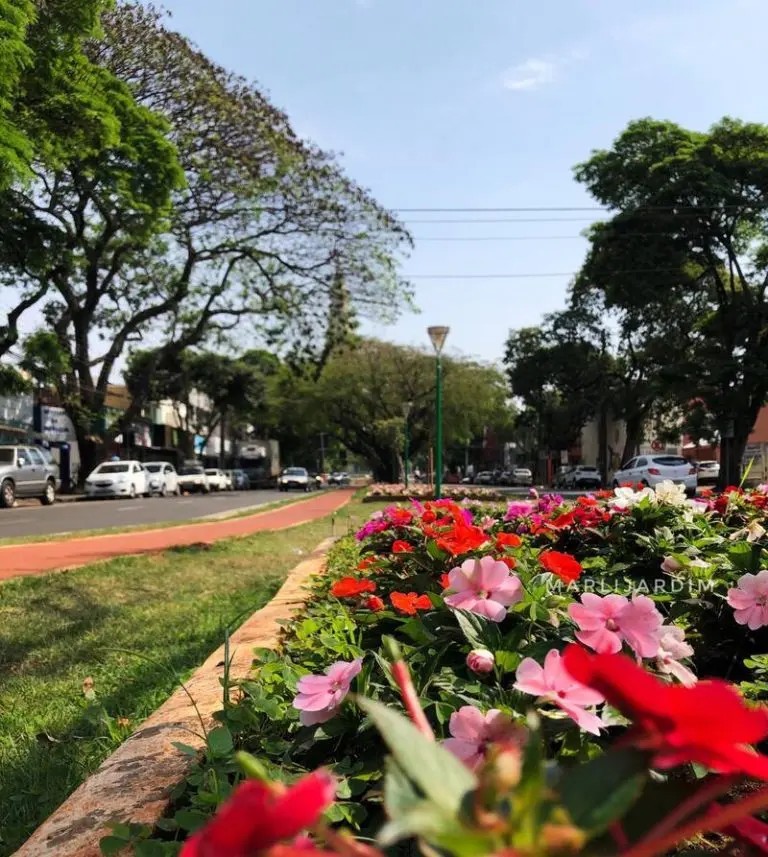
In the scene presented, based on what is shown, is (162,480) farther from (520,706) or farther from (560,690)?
(560,690)

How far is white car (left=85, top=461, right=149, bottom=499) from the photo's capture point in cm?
2642

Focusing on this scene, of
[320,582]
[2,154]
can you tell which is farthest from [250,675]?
[2,154]

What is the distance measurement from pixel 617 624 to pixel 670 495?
2.25 metres

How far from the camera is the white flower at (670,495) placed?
10.5 ft

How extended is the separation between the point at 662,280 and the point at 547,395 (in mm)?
27522

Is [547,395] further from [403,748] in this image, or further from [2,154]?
[403,748]

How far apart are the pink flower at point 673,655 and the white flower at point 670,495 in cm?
Result: 192

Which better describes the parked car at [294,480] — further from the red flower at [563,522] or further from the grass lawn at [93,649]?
the red flower at [563,522]

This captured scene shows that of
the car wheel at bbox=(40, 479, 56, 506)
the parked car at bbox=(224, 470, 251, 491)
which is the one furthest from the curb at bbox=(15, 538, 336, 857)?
the parked car at bbox=(224, 470, 251, 491)

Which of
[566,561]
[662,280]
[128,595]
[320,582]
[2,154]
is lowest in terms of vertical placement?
[128,595]

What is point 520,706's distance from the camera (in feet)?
4.23

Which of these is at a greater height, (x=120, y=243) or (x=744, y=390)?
(x=120, y=243)

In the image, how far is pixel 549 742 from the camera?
3.78ft

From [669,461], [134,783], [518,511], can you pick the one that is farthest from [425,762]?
[669,461]
